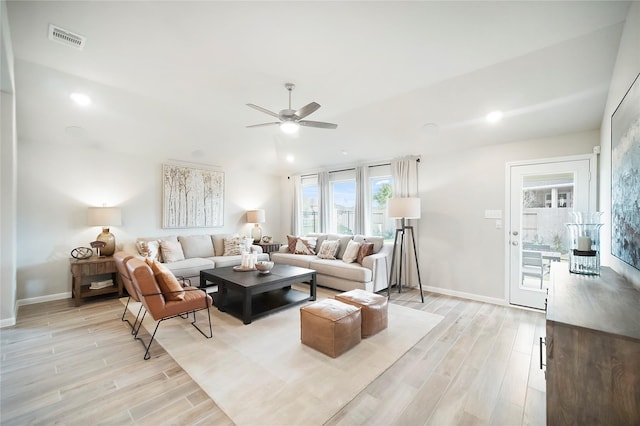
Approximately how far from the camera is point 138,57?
114 inches

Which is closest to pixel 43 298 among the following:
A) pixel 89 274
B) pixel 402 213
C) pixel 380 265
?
pixel 89 274

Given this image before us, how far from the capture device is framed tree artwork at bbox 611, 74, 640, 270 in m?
1.70

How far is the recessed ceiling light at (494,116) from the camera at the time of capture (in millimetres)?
3576

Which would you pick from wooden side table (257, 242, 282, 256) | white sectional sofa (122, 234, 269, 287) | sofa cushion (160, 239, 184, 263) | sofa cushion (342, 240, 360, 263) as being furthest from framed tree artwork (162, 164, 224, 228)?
sofa cushion (342, 240, 360, 263)

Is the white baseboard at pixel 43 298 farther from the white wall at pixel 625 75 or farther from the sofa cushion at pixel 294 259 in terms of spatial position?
the white wall at pixel 625 75

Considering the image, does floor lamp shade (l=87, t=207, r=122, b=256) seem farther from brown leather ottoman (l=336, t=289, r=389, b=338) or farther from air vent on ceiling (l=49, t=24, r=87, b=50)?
brown leather ottoman (l=336, t=289, r=389, b=338)

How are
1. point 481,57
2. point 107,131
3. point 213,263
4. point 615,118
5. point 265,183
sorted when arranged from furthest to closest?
point 265,183 < point 213,263 < point 107,131 < point 481,57 < point 615,118

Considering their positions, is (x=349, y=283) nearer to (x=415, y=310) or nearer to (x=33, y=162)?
(x=415, y=310)

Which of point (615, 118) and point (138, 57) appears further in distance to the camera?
point (138, 57)

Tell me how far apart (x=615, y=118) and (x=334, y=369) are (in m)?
3.20

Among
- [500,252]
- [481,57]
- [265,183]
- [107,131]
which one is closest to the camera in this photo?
[481,57]

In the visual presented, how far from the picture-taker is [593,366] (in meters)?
1.16

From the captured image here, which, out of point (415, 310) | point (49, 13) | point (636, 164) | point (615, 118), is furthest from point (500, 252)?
point (49, 13)

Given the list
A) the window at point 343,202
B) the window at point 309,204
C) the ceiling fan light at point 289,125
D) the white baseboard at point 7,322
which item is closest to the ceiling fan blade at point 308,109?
the ceiling fan light at point 289,125
